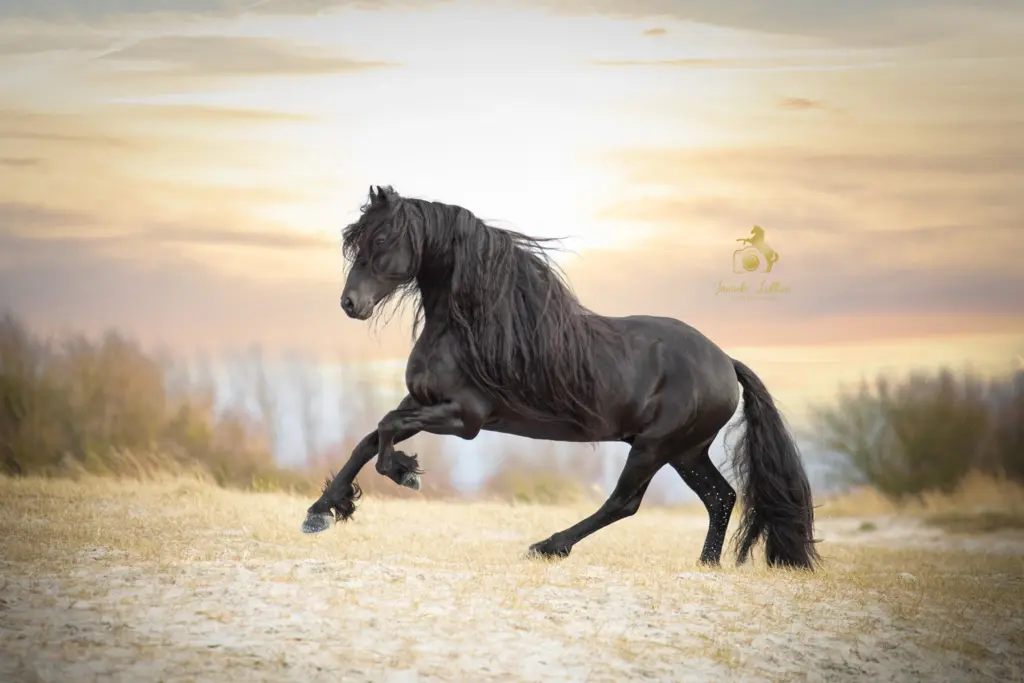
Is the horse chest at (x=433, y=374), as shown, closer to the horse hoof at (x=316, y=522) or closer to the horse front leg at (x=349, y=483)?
the horse front leg at (x=349, y=483)

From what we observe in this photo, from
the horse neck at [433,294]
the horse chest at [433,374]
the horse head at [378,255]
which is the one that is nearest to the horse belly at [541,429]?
the horse chest at [433,374]

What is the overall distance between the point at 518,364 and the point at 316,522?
1598mm

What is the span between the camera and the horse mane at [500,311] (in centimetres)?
764

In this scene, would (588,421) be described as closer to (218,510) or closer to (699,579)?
(699,579)

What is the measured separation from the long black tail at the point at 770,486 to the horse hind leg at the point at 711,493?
201 millimetres

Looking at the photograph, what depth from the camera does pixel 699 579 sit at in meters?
7.86

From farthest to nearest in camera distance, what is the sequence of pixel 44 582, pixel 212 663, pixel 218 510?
pixel 218 510 < pixel 44 582 < pixel 212 663

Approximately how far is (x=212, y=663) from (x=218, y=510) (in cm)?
509

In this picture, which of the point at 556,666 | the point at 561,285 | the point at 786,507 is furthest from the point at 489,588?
the point at 786,507

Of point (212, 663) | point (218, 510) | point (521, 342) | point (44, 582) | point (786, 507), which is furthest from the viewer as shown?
point (218, 510)

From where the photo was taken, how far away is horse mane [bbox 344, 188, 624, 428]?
7.64m

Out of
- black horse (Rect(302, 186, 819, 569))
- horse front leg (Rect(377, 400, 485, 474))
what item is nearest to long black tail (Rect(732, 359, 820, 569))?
black horse (Rect(302, 186, 819, 569))

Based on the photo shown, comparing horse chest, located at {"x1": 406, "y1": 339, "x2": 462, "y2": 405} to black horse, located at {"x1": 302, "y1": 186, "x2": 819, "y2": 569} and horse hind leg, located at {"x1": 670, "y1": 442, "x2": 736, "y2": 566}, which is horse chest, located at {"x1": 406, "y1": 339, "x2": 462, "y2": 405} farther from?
horse hind leg, located at {"x1": 670, "y1": 442, "x2": 736, "y2": 566}

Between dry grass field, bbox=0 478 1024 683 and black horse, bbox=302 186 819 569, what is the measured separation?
0.61 m
